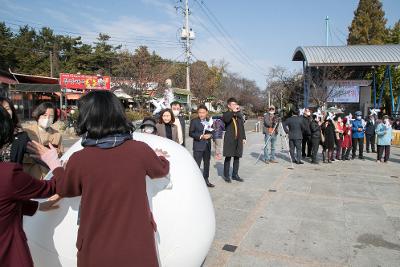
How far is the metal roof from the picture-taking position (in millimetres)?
20141

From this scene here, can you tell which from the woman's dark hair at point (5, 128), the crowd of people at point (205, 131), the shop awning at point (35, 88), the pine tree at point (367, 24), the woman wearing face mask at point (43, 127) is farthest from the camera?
the pine tree at point (367, 24)

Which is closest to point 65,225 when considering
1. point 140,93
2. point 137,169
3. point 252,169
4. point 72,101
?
point 137,169

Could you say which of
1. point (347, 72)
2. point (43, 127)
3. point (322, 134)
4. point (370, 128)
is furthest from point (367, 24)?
point (43, 127)

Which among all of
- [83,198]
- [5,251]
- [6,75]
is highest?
[6,75]

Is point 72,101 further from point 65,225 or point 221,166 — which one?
point 65,225

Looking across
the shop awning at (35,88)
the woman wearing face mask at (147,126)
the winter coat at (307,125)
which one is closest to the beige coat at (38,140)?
the woman wearing face mask at (147,126)

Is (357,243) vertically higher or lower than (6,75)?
lower

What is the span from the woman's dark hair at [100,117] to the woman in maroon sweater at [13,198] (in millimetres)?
351

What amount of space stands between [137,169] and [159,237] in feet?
1.95

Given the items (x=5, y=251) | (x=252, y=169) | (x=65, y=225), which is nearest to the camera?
(x=5, y=251)

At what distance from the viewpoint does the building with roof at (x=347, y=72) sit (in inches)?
800

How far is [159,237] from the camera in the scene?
209 cm

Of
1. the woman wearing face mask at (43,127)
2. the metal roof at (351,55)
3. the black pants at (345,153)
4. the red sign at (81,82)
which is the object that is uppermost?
the metal roof at (351,55)

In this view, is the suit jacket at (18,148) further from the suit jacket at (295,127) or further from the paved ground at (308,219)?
the suit jacket at (295,127)
